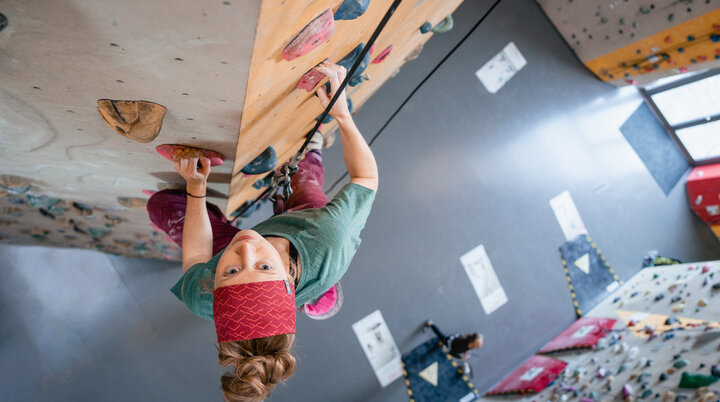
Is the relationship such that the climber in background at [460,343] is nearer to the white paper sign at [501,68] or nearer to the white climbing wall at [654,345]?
the white climbing wall at [654,345]

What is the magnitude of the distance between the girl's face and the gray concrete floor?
1795 mm

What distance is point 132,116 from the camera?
92 centimetres

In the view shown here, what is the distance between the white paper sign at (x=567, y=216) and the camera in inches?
153

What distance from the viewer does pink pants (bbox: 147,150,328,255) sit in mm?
1434

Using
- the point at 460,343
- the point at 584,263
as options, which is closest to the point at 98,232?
the point at 460,343

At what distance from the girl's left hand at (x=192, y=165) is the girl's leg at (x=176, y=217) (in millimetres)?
213

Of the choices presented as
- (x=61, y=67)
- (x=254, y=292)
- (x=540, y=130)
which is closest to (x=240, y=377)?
(x=254, y=292)

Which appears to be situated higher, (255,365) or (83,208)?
(83,208)

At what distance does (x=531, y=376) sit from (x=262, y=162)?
2.69 metres

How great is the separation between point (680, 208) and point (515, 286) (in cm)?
181

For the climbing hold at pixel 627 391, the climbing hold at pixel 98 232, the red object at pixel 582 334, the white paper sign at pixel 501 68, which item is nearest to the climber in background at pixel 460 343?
the red object at pixel 582 334

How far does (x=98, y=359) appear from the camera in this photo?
2627mm

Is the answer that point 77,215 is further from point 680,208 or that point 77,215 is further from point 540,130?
point 680,208

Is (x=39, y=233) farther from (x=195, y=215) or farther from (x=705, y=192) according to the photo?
(x=705, y=192)
